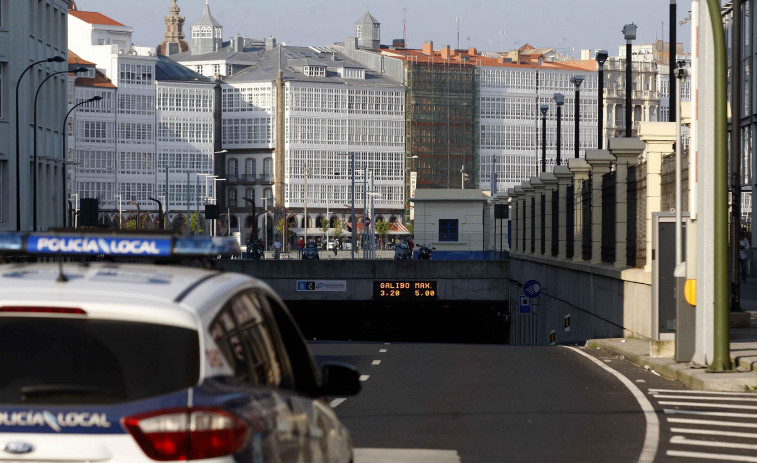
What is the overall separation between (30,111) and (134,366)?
6472cm

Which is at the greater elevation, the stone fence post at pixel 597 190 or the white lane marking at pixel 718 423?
the stone fence post at pixel 597 190

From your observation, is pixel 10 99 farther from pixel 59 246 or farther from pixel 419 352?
pixel 59 246

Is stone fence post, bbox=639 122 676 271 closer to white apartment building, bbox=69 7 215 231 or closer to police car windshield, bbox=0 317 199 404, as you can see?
police car windshield, bbox=0 317 199 404

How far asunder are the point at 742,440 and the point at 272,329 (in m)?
8.18

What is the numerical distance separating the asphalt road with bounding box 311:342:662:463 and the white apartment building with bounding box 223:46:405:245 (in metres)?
152

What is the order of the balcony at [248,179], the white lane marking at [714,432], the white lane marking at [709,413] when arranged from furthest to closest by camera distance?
the balcony at [248,179] → the white lane marking at [709,413] → the white lane marking at [714,432]

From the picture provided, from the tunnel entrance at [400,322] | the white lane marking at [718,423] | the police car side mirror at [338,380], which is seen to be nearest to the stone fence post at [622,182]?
the white lane marking at [718,423]

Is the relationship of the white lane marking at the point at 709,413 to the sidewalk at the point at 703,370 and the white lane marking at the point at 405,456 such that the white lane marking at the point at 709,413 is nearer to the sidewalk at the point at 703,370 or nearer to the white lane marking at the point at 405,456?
the sidewalk at the point at 703,370

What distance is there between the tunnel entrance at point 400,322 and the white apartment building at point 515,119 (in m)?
102

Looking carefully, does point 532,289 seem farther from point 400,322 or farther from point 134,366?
point 134,366

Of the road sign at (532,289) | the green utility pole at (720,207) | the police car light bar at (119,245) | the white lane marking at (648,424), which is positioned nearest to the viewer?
the police car light bar at (119,245)

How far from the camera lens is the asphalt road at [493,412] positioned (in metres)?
12.3

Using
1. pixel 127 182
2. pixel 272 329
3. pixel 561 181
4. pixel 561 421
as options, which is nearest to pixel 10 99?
pixel 561 181

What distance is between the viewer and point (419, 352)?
28.0 metres
